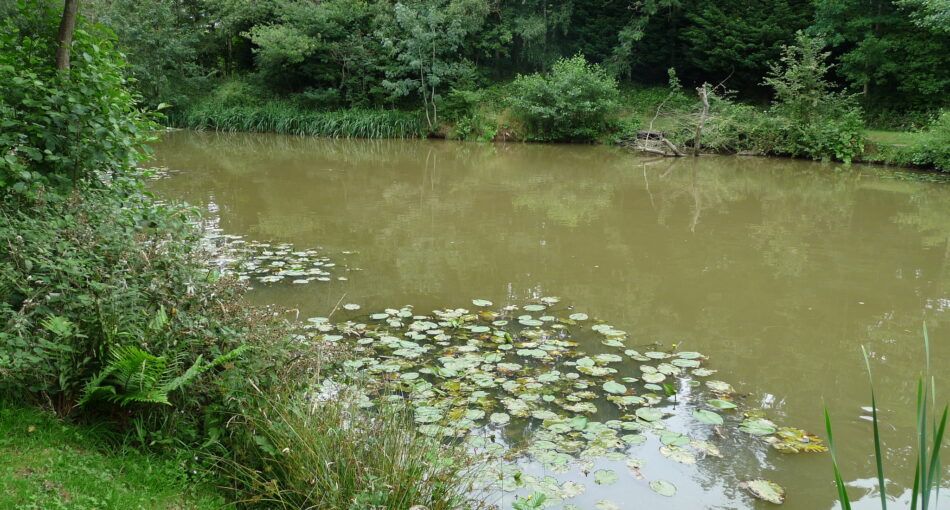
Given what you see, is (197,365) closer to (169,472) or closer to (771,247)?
(169,472)

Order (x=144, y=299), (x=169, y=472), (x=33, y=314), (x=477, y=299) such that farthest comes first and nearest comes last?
(x=477, y=299) → (x=144, y=299) → (x=33, y=314) → (x=169, y=472)

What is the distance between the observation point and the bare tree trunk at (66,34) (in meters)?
3.92

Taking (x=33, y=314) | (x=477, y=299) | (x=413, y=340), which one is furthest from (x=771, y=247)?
(x=33, y=314)

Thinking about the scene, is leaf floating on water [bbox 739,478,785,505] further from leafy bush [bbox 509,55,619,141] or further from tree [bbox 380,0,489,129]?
tree [bbox 380,0,489,129]

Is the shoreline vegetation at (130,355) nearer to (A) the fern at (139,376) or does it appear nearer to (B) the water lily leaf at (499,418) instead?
(A) the fern at (139,376)

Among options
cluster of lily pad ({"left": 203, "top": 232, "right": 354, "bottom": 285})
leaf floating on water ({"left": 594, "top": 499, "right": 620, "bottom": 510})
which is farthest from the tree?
leaf floating on water ({"left": 594, "top": 499, "right": 620, "bottom": 510})

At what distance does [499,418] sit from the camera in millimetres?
3684

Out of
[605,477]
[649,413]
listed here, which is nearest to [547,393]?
[649,413]

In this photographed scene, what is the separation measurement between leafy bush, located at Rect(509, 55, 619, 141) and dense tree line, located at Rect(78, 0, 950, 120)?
8.44 feet

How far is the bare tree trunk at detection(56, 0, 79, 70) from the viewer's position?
3920 mm

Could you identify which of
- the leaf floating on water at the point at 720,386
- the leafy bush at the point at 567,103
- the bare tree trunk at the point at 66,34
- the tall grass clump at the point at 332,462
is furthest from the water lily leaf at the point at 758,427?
the leafy bush at the point at 567,103

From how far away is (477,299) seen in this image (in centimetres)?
591

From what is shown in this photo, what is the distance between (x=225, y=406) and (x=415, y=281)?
147 inches

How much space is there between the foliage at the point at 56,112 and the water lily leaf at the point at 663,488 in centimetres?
362
